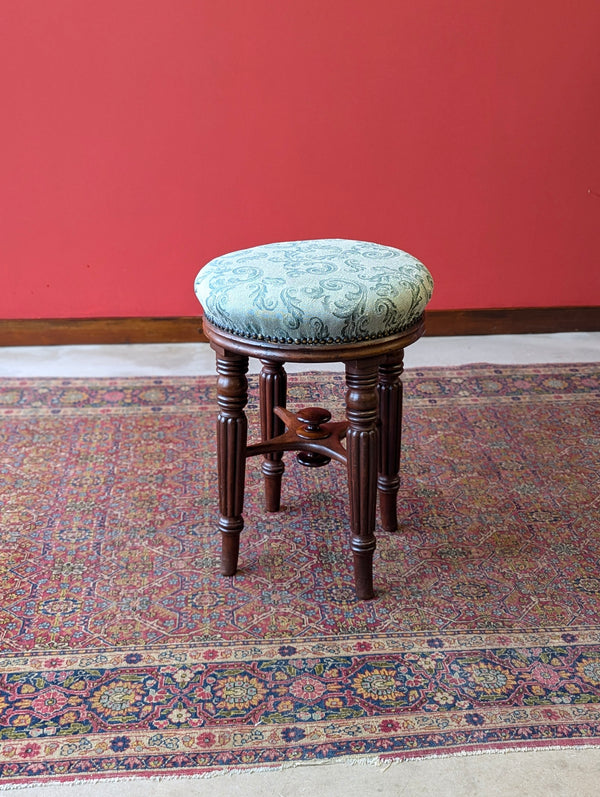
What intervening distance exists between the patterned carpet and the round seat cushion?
0.60 meters

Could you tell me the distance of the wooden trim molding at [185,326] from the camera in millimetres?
3270

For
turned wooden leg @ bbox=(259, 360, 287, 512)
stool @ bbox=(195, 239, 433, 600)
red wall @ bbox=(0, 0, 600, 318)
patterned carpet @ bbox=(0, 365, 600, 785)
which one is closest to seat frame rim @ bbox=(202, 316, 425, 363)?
stool @ bbox=(195, 239, 433, 600)

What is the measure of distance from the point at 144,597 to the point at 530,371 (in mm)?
1693

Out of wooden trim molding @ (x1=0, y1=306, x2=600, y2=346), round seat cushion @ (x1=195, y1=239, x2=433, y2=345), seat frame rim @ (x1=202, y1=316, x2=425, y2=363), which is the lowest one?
wooden trim molding @ (x1=0, y1=306, x2=600, y2=346)

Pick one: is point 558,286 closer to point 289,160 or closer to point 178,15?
point 289,160

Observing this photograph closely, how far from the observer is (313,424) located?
6.50 feet

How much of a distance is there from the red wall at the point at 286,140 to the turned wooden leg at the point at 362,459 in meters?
1.63

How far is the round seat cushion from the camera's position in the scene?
64.3 inches

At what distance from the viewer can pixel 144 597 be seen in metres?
1.92

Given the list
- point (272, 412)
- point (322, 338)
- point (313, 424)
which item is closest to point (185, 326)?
point (272, 412)

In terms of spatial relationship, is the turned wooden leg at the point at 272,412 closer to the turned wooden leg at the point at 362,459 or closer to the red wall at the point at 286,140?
the turned wooden leg at the point at 362,459

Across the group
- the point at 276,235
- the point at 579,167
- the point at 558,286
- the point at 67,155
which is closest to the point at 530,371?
the point at 558,286

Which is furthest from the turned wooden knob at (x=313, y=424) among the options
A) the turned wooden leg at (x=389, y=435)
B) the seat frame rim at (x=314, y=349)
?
the seat frame rim at (x=314, y=349)

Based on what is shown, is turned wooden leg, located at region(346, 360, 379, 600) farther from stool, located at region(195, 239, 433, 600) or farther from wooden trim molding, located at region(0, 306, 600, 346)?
wooden trim molding, located at region(0, 306, 600, 346)
